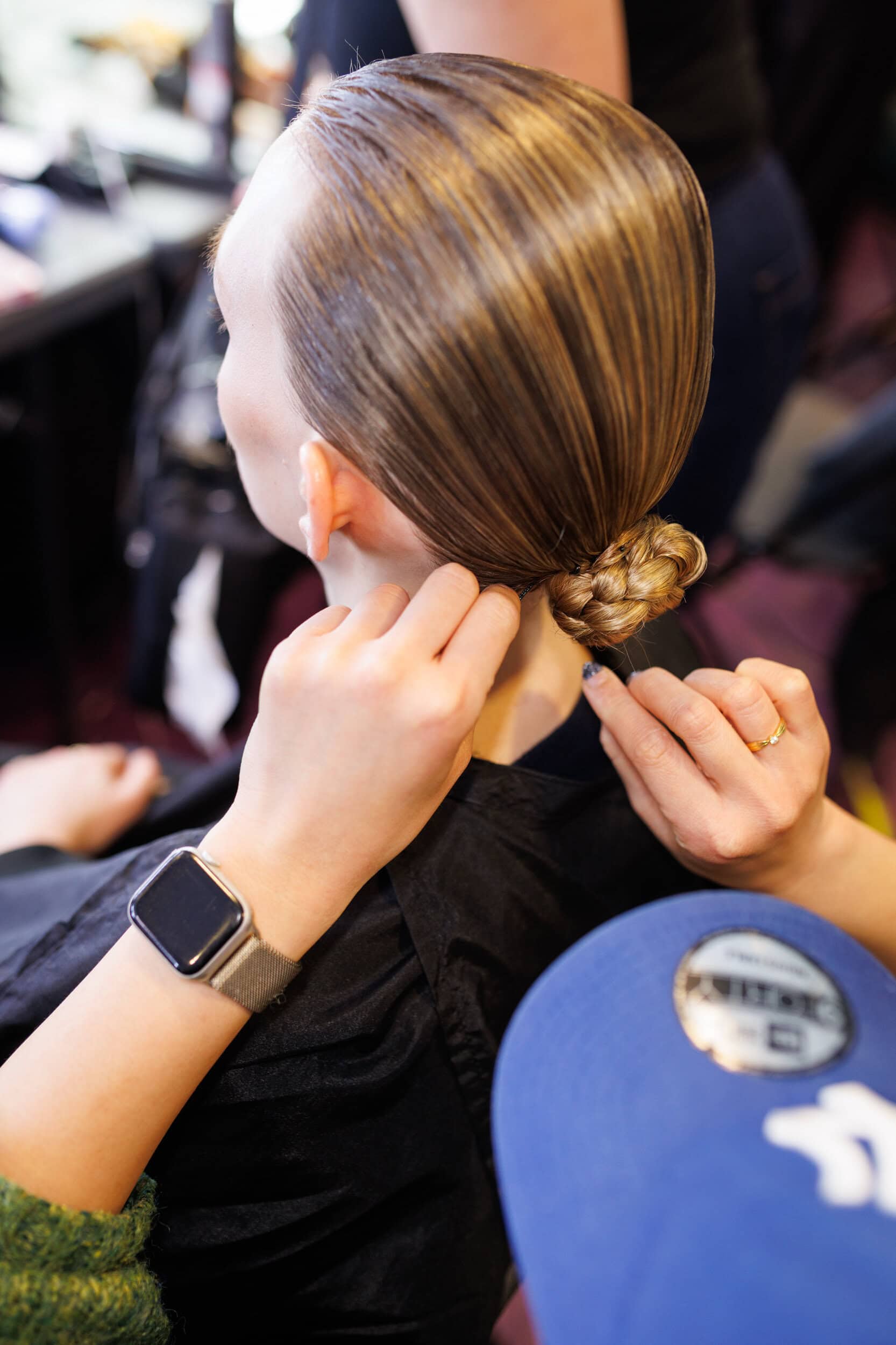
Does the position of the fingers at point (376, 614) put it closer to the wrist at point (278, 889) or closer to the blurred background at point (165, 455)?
the wrist at point (278, 889)

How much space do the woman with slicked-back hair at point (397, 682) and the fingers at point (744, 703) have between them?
0.07 meters

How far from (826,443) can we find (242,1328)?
164 cm

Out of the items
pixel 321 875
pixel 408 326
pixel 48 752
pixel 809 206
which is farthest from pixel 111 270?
pixel 809 206

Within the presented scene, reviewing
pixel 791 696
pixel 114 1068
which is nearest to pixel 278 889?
pixel 114 1068

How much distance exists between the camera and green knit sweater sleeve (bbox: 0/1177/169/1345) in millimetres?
480

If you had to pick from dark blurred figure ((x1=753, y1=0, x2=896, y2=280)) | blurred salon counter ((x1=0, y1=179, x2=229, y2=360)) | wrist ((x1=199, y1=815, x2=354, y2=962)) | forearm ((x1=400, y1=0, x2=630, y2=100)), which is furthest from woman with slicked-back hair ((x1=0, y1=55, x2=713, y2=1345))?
dark blurred figure ((x1=753, y1=0, x2=896, y2=280))

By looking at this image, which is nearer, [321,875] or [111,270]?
[321,875]

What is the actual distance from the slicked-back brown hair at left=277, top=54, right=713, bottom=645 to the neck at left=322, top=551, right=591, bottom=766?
0.14 metres

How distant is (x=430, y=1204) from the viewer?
674mm

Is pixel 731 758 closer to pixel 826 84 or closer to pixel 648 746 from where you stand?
pixel 648 746

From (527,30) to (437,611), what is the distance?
57cm

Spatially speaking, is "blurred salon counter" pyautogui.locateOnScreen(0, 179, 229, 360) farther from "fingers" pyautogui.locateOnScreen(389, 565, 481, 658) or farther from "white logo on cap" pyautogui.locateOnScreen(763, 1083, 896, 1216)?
"white logo on cap" pyautogui.locateOnScreen(763, 1083, 896, 1216)

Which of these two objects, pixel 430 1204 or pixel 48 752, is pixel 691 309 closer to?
pixel 430 1204

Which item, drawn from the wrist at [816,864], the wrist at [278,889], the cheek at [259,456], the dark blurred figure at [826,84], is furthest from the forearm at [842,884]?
the dark blurred figure at [826,84]
